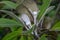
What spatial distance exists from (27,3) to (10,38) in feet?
0.81

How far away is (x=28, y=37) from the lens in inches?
35.0

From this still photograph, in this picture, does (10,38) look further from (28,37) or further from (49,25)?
(49,25)

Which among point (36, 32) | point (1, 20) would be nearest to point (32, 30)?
point (36, 32)

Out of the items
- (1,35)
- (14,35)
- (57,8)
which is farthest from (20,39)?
(57,8)

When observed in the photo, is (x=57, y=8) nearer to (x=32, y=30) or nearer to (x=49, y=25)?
(x=49, y=25)

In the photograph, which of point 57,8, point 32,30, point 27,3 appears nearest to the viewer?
point 32,30

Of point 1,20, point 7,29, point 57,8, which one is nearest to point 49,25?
point 57,8

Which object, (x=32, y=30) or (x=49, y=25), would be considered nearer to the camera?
(x=32, y=30)

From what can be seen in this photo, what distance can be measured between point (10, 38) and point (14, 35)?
2 cm

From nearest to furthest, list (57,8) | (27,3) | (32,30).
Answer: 1. (32,30)
2. (27,3)
3. (57,8)

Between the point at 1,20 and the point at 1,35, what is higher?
the point at 1,20

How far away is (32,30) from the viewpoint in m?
0.80

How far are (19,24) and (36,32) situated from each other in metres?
0.08

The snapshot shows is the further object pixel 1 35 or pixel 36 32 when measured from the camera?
pixel 1 35
